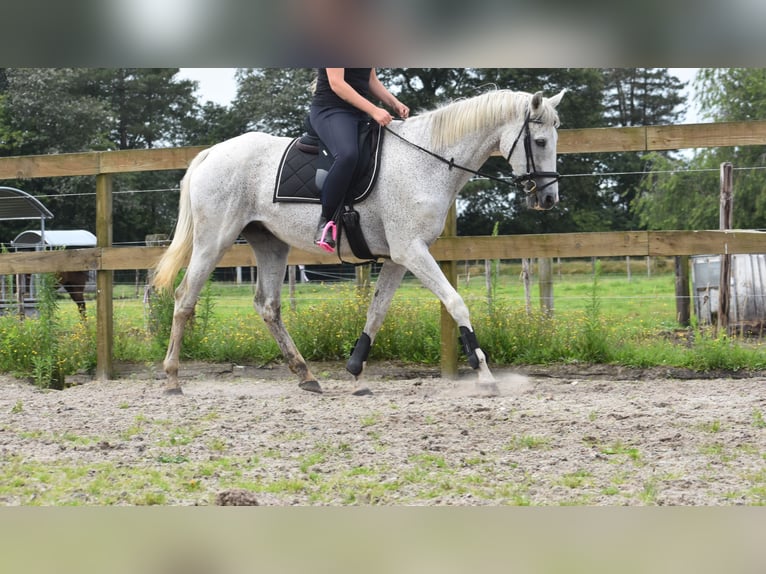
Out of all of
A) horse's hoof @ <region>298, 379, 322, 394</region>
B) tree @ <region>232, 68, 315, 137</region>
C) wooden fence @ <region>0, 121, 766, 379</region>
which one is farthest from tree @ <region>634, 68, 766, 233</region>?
horse's hoof @ <region>298, 379, 322, 394</region>

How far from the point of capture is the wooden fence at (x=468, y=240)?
6148 mm

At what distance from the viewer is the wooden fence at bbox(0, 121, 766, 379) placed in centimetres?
Result: 615

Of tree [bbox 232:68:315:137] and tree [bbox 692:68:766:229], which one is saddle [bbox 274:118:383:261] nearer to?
tree [bbox 692:68:766:229]

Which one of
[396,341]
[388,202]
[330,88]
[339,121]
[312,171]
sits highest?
[330,88]

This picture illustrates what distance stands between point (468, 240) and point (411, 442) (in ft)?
9.29

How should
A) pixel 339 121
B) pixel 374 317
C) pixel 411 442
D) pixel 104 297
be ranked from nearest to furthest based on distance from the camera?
1. pixel 411 442
2. pixel 339 121
3. pixel 374 317
4. pixel 104 297

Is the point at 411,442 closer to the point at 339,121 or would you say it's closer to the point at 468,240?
the point at 339,121

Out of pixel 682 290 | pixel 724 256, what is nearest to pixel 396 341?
pixel 724 256

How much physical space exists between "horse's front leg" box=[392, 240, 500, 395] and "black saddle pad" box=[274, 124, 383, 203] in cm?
53

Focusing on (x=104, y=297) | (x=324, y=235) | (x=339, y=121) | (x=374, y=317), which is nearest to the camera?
(x=339, y=121)

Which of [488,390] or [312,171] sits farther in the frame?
[312,171]

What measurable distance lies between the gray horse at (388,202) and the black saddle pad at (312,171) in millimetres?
76

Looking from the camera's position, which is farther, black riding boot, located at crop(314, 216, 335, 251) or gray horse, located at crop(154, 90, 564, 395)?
black riding boot, located at crop(314, 216, 335, 251)

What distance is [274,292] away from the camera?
629 cm
